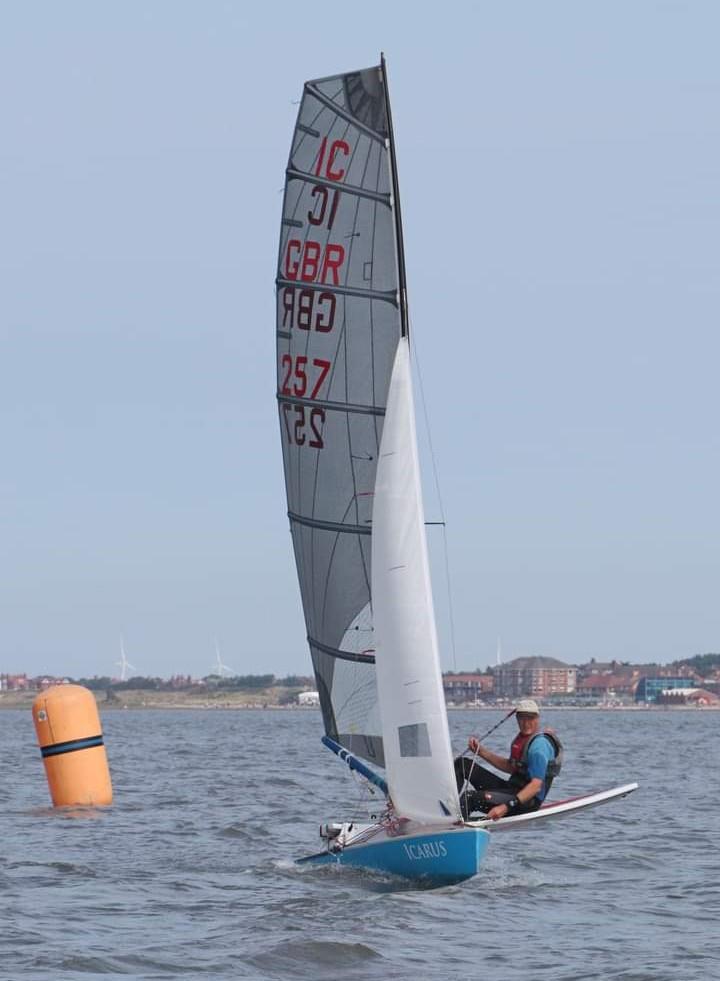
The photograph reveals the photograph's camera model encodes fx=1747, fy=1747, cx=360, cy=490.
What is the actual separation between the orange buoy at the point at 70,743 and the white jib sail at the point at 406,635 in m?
9.44

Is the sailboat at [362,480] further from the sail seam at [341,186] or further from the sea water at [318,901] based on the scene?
the sea water at [318,901]

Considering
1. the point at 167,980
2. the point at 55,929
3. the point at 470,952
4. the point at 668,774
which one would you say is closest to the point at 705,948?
the point at 470,952

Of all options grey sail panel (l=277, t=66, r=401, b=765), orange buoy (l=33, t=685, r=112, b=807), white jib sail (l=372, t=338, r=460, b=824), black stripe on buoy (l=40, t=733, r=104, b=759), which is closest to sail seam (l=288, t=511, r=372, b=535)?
grey sail panel (l=277, t=66, r=401, b=765)

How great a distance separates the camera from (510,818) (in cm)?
1811

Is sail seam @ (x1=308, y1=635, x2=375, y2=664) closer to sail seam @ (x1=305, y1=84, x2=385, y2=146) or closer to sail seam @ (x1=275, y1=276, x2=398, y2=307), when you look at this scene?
sail seam @ (x1=275, y1=276, x2=398, y2=307)

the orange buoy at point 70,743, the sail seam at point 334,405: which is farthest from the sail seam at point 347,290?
the orange buoy at point 70,743

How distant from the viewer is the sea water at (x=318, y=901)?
14.9 meters

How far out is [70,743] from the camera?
89.1 feet

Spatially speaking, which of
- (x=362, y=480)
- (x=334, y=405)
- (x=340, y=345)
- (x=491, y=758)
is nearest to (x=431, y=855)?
(x=491, y=758)

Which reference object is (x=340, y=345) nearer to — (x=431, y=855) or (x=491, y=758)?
(x=491, y=758)

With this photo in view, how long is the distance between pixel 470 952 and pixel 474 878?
4.55 metres

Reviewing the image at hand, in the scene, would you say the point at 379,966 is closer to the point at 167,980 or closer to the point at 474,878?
the point at 167,980

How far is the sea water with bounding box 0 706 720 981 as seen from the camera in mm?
14852

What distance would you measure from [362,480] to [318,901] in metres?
4.44
